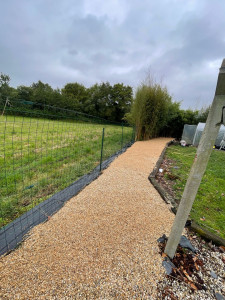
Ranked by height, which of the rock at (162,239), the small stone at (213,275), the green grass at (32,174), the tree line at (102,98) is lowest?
the green grass at (32,174)

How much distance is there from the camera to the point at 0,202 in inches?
77.8

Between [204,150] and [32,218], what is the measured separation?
207 centimetres

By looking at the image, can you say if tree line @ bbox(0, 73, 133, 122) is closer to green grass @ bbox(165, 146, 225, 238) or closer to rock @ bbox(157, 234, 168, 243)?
green grass @ bbox(165, 146, 225, 238)

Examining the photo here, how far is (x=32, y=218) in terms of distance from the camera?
1682mm

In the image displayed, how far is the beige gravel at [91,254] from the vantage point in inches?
39.2

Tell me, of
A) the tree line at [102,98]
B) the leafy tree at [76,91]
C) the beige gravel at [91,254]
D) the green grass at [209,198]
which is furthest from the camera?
the leafy tree at [76,91]

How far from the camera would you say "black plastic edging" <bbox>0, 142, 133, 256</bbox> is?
1.34 meters

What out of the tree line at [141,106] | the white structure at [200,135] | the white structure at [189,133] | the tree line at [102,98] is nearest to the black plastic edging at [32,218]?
the tree line at [141,106]

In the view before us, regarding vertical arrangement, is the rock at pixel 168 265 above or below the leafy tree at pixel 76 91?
below

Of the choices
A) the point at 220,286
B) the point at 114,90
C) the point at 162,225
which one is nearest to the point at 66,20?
the point at 162,225

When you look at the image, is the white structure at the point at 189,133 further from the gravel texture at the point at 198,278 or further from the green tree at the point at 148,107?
the gravel texture at the point at 198,278

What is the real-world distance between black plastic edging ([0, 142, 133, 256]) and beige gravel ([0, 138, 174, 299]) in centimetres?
10

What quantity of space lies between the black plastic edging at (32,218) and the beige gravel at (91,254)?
0.10 m

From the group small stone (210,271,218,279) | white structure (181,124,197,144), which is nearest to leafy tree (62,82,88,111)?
white structure (181,124,197,144)
